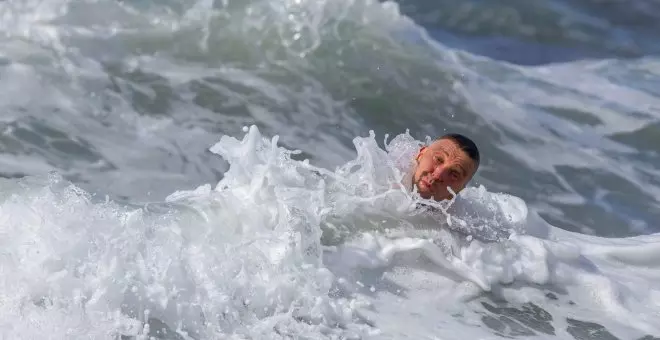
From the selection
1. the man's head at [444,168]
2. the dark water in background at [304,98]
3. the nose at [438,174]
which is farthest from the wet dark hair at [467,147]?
the dark water in background at [304,98]

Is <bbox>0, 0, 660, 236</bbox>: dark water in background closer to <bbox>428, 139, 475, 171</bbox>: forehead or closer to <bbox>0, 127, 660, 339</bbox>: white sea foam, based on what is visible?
<bbox>0, 127, 660, 339</bbox>: white sea foam

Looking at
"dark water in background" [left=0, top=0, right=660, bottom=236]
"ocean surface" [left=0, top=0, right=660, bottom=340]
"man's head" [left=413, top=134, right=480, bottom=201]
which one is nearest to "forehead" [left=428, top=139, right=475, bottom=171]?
"man's head" [left=413, top=134, right=480, bottom=201]

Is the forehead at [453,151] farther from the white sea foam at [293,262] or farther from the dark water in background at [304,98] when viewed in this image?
the dark water in background at [304,98]

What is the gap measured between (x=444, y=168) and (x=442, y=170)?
0.01 meters

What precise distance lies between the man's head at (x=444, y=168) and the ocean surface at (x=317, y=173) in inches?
3.6

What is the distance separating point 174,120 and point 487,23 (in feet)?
18.1

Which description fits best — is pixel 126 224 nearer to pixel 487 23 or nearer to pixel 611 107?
pixel 611 107

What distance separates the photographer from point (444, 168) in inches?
185

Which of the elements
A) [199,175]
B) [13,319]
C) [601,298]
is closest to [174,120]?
[199,175]

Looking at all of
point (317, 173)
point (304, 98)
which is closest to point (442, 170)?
point (317, 173)

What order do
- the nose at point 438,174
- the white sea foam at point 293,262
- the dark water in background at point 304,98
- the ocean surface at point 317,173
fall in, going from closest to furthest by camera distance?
the white sea foam at point 293,262, the ocean surface at point 317,173, the nose at point 438,174, the dark water in background at point 304,98

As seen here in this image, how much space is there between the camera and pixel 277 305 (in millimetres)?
3629

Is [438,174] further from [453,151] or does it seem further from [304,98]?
[304,98]

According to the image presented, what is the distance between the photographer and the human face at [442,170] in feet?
15.5
